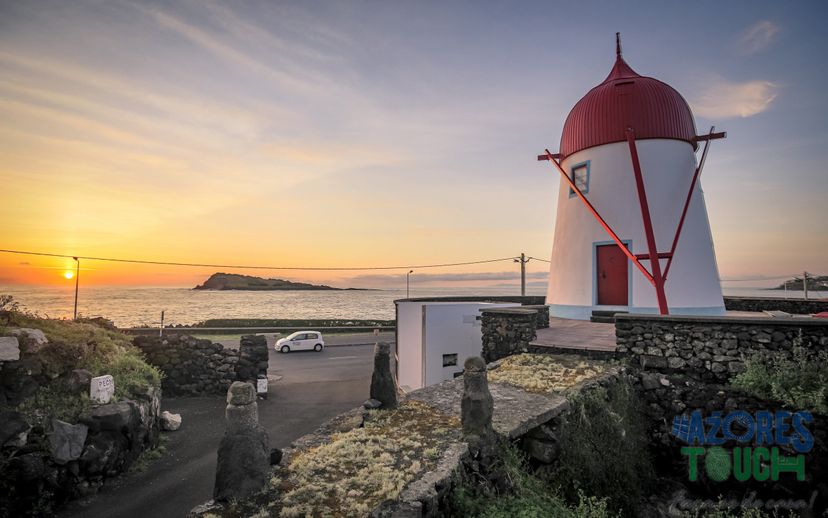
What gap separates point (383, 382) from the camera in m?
8.59

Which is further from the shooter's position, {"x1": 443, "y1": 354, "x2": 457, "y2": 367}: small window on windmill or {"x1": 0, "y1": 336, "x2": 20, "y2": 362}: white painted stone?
{"x1": 443, "y1": 354, "x2": 457, "y2": 367}: small window on windmill

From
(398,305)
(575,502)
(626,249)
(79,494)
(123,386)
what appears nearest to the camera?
(575,502)

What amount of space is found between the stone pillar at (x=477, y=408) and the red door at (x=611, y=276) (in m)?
11.6

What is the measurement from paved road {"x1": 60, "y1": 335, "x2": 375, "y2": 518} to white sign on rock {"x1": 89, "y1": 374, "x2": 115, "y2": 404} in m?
2.04

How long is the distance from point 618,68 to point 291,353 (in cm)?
2603

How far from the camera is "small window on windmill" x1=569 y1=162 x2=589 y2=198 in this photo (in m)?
17.2

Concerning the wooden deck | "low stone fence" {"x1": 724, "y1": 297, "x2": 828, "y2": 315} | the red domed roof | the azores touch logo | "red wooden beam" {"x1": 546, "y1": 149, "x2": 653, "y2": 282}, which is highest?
the red domed roof

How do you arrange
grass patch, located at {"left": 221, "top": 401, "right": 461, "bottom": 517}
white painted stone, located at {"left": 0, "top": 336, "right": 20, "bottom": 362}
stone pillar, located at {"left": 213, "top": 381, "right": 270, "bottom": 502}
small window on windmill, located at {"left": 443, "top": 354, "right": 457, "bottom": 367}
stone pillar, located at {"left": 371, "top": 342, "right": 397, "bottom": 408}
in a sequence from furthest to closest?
small window on windmill, located at {"left": 443, "top": 354, "right": 457, "bottom": 367} < white painted stone, located at {"left": 0, "top": 336, "right": 20, "bottom": 362} < stone pillar, located at {"left": 371, "top": 342, "right": 397, "bottom": 408} < stone pillar, located at {"left": 213, "top": 381, "right": 270, "bottom": 502} < grass patch, located at {"left": 221, "top": 401, "right": 461, "bottom": 517}

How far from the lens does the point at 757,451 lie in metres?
8.55

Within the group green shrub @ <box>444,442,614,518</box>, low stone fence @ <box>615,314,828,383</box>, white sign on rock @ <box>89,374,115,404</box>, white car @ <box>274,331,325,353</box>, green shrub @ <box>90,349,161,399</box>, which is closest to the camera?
green shrub @ <box>444,442,614,518</box>

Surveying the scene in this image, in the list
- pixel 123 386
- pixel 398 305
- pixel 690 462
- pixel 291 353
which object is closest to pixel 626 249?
pixel 690 462

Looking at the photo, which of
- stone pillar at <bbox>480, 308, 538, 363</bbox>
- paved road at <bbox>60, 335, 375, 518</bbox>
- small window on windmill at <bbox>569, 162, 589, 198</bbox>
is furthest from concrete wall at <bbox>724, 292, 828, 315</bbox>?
paved road at <bbox>60, 335, 375, 518</bbox>

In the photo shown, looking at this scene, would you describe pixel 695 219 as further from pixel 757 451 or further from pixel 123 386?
pixel 123 386

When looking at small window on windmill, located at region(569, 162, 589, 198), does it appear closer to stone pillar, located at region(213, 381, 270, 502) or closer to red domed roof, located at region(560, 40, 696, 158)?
red domed roof, located at region(560, 40, 696, 158)
